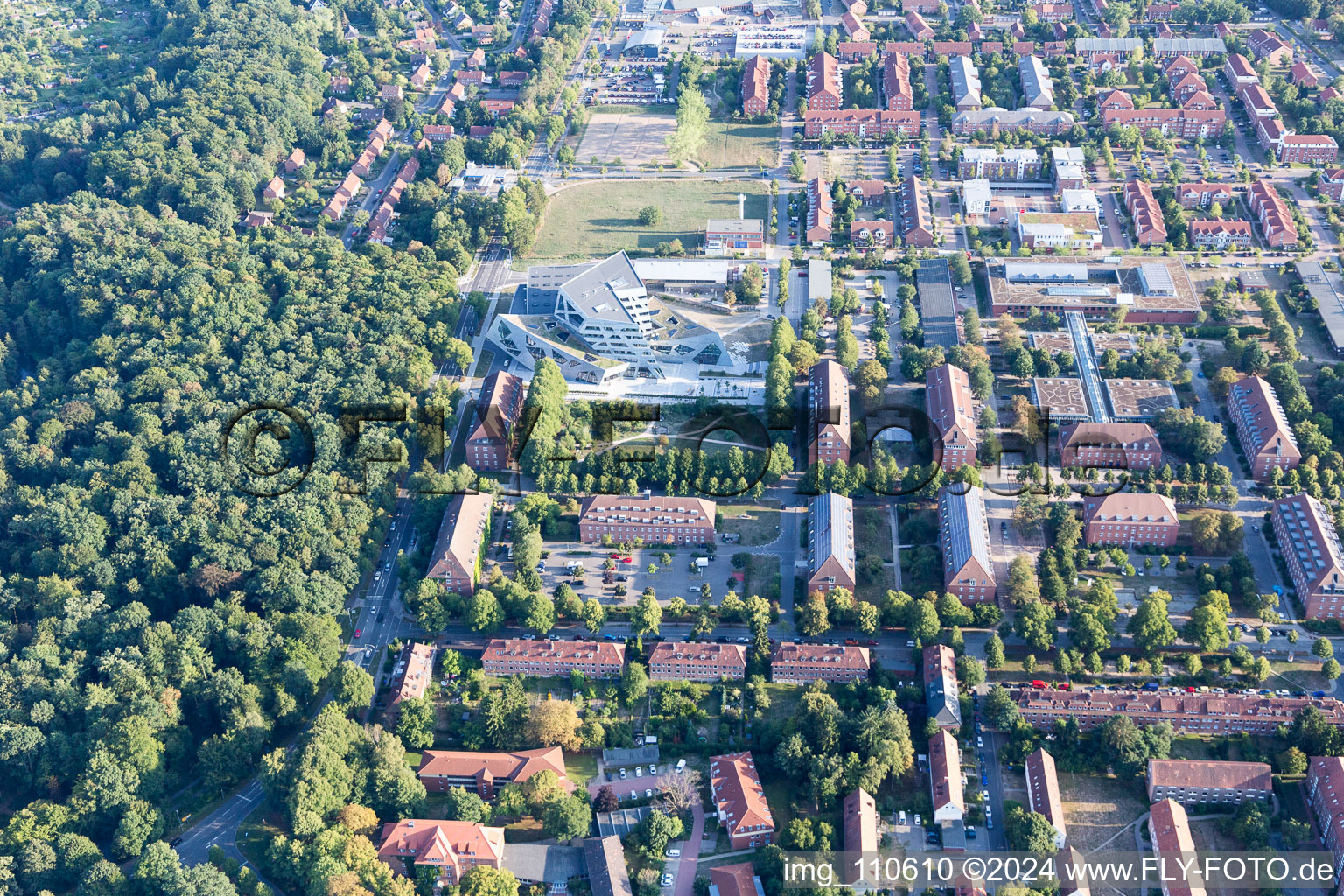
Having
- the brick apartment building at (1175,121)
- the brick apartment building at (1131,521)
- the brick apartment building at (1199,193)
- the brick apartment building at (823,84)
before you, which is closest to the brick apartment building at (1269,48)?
the brick apartment building at (1175,121)

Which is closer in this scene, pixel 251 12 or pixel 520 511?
pixel 520 511

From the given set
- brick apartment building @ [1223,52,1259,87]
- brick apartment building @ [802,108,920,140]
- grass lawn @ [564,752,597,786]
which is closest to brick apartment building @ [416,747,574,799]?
grass lawn @ [564,752,597,786]

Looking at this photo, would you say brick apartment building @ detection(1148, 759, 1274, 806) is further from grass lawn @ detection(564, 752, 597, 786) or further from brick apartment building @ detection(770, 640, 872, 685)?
grass lawn @ detection(564, 752, 597, 786)

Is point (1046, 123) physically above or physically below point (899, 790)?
above

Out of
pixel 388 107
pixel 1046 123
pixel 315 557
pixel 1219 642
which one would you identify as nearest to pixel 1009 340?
pixel 1219 642

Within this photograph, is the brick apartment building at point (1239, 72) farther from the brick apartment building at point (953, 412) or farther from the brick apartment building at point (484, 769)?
the brick apartment building at point (484, 769)

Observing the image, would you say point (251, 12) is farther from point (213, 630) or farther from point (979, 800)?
point (979, 800)
